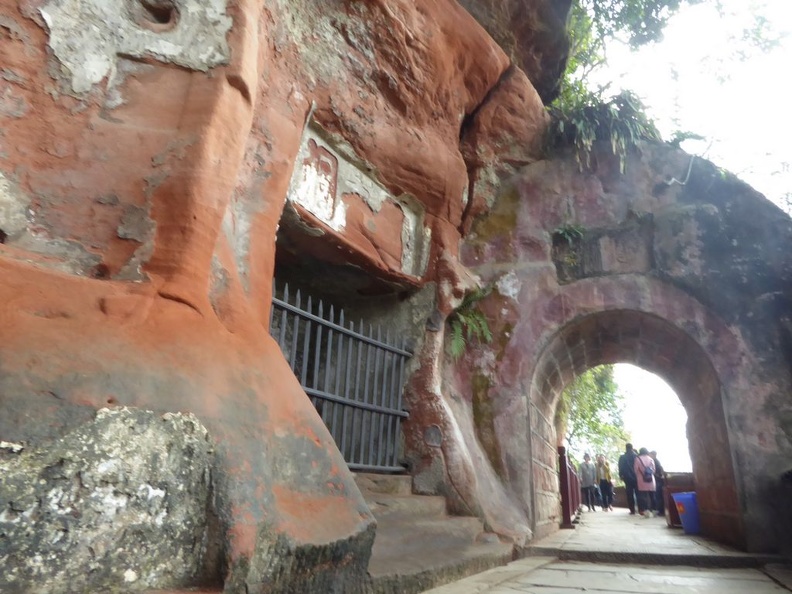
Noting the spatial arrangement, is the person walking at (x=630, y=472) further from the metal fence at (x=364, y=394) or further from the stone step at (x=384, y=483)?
the stone step at (x=384, y=483)

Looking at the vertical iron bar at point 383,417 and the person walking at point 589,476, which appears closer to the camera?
the vertical iron bar at point 383,417

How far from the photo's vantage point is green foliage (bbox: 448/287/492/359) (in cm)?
629

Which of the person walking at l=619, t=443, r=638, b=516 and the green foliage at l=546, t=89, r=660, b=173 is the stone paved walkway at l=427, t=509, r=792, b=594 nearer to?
the green foliage at l=546, t=89, r=660, b=173

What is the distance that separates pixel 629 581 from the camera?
3.91 m

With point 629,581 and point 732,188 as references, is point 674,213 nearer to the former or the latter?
point 732,188

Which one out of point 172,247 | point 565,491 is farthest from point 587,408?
point 172,247

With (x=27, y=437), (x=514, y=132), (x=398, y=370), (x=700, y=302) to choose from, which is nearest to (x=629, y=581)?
(x=398, y=370)

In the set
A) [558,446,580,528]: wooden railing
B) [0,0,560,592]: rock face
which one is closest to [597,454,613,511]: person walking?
[558,446,580,528]: wooden railing

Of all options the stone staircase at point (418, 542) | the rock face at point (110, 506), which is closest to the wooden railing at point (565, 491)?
the stone staircase at point (418, 542)

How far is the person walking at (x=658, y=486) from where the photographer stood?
11.0 metres

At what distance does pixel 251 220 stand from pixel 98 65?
1.12 meters

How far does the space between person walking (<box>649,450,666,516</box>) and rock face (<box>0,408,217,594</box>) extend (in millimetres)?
10150

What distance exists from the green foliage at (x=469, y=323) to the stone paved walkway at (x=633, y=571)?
2082 millimetres

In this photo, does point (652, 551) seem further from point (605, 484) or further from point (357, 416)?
point (605, 484)
